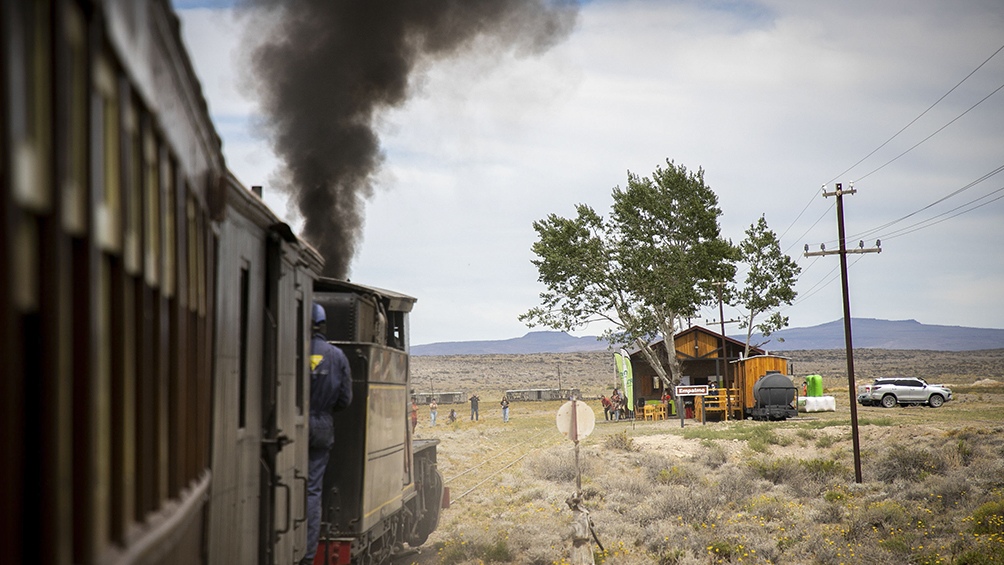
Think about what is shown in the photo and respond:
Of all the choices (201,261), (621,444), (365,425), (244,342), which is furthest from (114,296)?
(621,444)

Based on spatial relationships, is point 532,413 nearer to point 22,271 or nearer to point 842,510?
point 842,510

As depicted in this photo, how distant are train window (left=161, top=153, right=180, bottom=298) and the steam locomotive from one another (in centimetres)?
1

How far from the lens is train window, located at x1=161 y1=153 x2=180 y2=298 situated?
2832mm

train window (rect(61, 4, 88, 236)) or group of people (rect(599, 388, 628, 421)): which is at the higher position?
train window (rect(61, 4, 88, 236))

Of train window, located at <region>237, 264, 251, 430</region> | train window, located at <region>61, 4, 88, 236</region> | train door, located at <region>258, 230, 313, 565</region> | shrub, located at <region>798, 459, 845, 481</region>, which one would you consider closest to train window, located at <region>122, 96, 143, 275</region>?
train window, located at <region>61, 4, 88, 236</region>

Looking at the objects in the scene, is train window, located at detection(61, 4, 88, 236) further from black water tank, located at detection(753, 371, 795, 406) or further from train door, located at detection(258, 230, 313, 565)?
black water tank, located at detection(753, 371, 795, 406)

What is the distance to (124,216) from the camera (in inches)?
87.7

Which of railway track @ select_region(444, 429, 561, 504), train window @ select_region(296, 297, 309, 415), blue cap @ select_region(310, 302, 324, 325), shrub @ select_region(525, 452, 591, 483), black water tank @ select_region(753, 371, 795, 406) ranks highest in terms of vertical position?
blue cap @ select_region(310, 302, 324, 325)

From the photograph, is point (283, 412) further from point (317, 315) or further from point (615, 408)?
point (615, 408)

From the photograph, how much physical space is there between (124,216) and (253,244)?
381 cm

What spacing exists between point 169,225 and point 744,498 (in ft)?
56.0

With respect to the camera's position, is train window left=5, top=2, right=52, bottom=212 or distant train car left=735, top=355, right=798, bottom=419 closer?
train window left=5, top=2, right=52, bottom=212

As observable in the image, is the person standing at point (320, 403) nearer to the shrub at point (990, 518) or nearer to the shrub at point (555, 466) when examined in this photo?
the shrub at point (990, 518)

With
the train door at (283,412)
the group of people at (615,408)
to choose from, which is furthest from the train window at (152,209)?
the group of people at (615,408)
